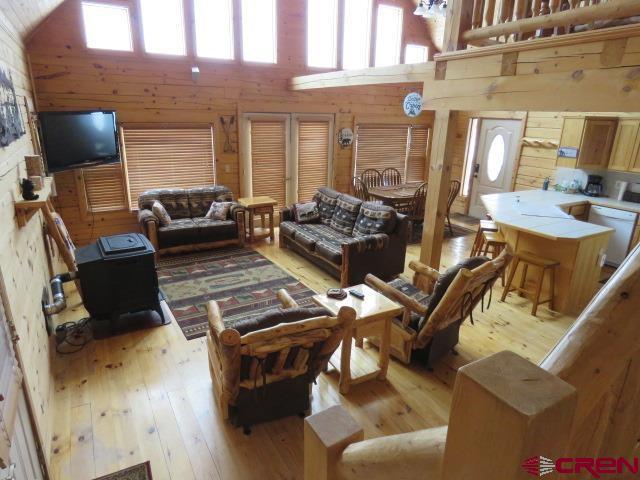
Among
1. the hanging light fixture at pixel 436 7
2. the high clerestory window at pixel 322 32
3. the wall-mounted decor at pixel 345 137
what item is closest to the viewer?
the hanging light fixture at pixel 436 7

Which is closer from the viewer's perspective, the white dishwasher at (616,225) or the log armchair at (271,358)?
the log armchair at (271,358)

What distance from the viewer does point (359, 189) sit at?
7527 millimetres

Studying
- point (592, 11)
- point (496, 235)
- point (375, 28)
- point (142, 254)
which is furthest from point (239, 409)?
point (375, 28)

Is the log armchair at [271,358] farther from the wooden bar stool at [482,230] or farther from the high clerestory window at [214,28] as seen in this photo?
the high clerestory window at [214,28]

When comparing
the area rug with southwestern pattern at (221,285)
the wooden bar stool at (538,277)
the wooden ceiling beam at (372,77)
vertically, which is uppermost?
the wooden ceiling beam at (372,77)

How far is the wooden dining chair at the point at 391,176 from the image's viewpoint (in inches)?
329

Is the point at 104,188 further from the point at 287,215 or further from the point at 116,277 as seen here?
the point at 116,277

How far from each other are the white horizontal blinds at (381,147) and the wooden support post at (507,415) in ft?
25.5

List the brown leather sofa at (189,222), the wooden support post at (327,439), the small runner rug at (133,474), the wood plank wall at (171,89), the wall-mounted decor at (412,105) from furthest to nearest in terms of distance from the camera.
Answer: the wall-mounted decor at (412,105)
the brown leather sofa at (189,222)
the wood plank wall at (171,89)
the small runner rug at (133,474)
the wooden support post at (327,439)

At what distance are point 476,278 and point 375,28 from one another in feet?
20.5

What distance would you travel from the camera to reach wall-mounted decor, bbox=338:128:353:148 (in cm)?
770

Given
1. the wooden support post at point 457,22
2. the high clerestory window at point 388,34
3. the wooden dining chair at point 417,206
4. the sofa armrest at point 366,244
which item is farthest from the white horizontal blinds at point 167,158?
the wooden support post at point 457,22

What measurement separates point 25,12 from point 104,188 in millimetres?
2500

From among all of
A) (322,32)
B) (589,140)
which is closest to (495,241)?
(589,140)
